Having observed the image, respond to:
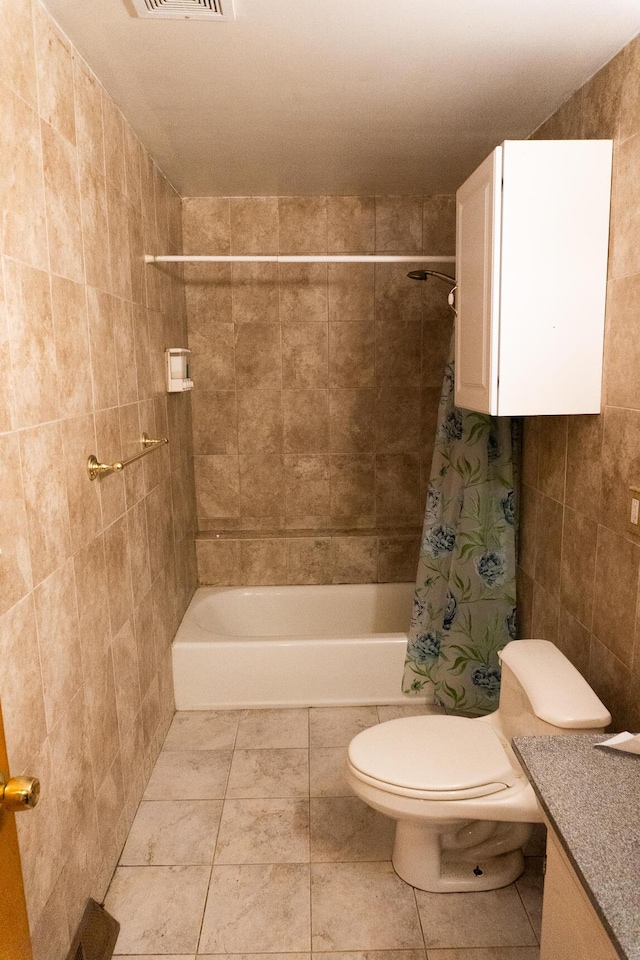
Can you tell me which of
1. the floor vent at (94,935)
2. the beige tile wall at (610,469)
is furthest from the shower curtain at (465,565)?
the floor vent at (94,935)

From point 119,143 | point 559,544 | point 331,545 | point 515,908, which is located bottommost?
point 515,908

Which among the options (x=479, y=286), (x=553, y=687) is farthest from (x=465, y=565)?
(x=479, y=286)

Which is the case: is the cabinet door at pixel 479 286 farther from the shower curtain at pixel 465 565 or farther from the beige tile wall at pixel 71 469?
the beige tile wall at pixel 71 469

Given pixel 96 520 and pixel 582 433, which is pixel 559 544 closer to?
pixel 582 433

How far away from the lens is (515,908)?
1.91 m

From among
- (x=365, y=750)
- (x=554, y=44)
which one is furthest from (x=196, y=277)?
(x=365, y=750)

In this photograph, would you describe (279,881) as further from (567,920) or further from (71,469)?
(71,469)

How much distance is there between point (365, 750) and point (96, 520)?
3.31ft

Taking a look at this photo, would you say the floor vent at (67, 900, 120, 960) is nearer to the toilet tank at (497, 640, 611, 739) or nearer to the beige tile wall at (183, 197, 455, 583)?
the toilet tank at (497, 640, 611, 739)

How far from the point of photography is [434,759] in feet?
6.12

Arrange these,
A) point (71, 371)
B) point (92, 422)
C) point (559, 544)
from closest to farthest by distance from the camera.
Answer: point (71, 371) < point (92, 422) < point (559, 544)

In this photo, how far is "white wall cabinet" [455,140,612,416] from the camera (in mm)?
1839

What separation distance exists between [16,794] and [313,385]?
2.79m

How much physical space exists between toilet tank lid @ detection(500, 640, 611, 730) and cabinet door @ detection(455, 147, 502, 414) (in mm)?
734
